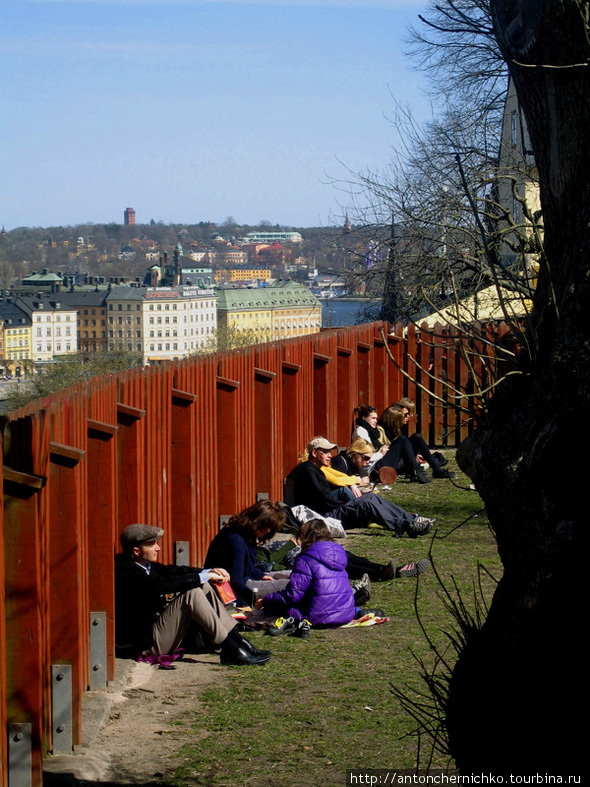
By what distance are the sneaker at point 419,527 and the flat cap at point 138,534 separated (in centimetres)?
434

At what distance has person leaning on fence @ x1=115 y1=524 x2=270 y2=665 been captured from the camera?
6973 mm

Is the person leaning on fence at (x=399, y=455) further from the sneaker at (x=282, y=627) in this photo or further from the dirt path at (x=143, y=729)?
the dirt path at (x=143, y=729)

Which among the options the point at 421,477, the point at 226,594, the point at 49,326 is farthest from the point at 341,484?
the point at 49,326

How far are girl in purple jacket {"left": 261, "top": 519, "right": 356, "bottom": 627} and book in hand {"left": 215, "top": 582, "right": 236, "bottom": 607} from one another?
0.38m

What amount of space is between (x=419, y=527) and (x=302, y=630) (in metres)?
3.37

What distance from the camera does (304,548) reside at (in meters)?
7.94

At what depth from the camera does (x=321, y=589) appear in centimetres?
779

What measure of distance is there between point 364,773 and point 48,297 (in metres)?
187

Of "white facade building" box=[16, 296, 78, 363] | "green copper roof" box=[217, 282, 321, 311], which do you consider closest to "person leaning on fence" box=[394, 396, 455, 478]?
"green copper roof" box=[217, 282, 321, 311]

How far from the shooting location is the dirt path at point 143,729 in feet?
16.7

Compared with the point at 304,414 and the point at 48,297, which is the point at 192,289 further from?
the point at 304,414

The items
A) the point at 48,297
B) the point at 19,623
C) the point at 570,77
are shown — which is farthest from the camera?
the point at 48,297

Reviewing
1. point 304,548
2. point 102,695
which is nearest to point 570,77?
point 102,695

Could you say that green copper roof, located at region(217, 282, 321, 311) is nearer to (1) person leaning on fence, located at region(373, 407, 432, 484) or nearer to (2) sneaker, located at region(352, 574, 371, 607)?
(1) person leaning on fence, located at region(373, 407, 432, 484)
